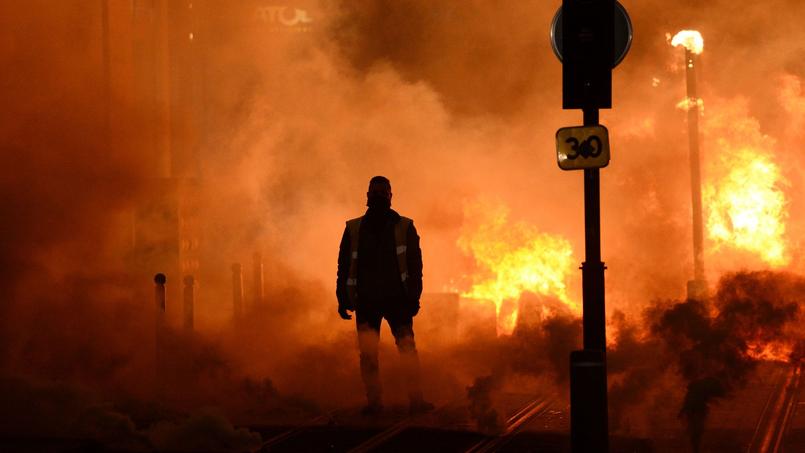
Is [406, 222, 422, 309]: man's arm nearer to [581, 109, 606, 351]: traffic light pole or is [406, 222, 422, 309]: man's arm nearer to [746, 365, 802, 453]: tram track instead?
[581, 109, 606, 351]: traffic light pole

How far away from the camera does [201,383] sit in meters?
11.0

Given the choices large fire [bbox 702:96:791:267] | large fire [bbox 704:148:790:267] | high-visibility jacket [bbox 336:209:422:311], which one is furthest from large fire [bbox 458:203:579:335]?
high-visibility jacket [bbox 336:209:422:311]

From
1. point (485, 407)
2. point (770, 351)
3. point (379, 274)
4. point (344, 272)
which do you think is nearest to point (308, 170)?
point (344, 272)

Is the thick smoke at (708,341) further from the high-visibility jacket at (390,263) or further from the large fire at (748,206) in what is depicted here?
the large fire at (748,206)

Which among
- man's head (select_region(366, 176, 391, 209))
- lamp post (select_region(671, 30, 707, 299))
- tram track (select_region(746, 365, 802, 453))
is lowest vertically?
tram track (select_region(746, 365, 802, 453))

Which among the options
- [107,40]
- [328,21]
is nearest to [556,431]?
[107,40]

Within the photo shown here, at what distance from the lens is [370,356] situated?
396 inches

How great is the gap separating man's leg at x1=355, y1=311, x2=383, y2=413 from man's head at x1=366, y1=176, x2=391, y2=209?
797 mm

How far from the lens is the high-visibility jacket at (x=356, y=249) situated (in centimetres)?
994

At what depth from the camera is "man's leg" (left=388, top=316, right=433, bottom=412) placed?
9.82 meters

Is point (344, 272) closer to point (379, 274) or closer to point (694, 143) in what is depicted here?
point (379, 274)

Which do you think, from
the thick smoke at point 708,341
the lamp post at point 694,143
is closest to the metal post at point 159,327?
the thick smoke at point 708,341

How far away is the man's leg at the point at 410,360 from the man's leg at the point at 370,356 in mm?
140

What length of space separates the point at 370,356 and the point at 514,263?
8272mm
